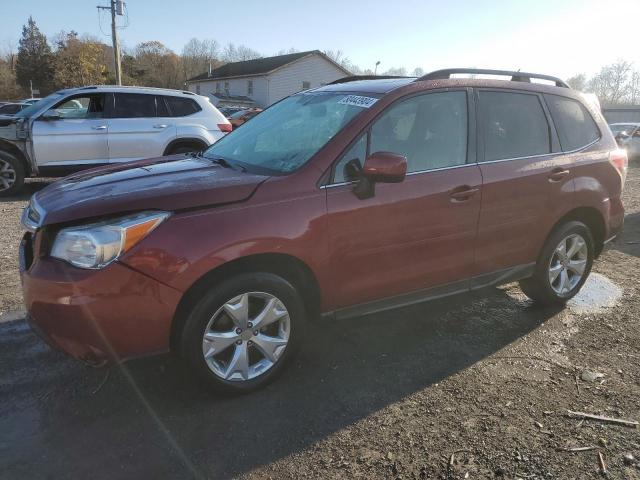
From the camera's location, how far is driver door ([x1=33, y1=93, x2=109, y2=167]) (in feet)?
27.5

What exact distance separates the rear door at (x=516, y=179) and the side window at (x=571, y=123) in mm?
106

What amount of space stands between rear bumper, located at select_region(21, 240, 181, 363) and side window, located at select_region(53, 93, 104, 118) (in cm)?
693

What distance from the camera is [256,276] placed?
2.81 metres

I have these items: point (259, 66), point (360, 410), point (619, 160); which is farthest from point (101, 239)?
point (259, 66)

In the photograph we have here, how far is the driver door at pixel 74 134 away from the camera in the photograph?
27.5ft

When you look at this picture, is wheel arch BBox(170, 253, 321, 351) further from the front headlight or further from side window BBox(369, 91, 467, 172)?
side window BBox(369, 91, 467, 172)

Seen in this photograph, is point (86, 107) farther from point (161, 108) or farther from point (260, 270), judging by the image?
point (260, 270)

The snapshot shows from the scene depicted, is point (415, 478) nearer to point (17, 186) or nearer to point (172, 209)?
point (172, 209)

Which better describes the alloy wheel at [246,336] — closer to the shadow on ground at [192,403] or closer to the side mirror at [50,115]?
the shadow on ground at [192,403]

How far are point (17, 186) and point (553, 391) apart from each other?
8682mm

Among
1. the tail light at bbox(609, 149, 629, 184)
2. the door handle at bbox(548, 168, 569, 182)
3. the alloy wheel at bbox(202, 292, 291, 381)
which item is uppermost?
the tail light at bbox(609, 149, 629, 184)

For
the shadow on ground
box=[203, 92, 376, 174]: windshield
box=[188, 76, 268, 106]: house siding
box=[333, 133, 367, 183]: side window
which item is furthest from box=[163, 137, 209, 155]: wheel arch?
box=[188, 76, 268, 106]: house siding

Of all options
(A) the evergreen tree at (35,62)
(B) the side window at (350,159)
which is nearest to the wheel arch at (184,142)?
(B) the side window at (350,159)

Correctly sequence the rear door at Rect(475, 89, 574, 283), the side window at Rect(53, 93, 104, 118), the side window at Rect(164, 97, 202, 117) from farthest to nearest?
the side window at Rect(164, 97, 202, 117)
the side window at Rect(53, 93, 104, 118)
the rear door at Rect(475, 89, 574, 283)
